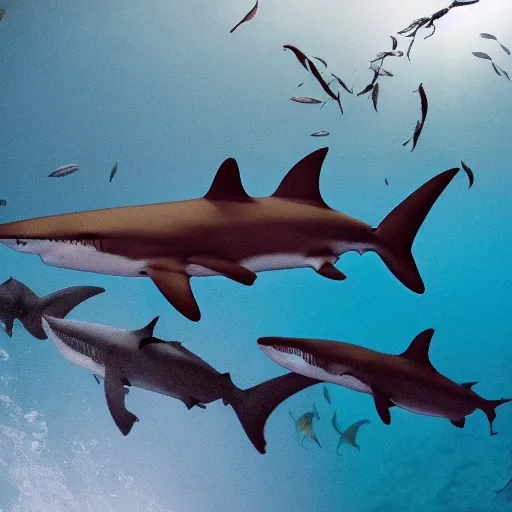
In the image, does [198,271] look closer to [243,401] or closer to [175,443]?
[243,401]

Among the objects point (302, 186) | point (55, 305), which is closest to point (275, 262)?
point (302, 186)

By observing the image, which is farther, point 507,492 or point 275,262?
point 507,492

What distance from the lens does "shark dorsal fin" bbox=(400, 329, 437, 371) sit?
1.70 meters

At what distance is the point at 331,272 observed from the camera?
1449 millimetres

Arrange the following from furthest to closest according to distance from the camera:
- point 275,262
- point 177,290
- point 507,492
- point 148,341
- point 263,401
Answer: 1. point 507,492
2. point 263,401
3. point 148,341
4. point 275,262
5. point 177,290

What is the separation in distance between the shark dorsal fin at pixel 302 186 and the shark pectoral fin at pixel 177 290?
42 centimetres

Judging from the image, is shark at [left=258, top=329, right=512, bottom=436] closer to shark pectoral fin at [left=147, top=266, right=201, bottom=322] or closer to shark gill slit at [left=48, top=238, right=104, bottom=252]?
shark pectoral fin at [left=147, top=266, right=201, bottom=322]

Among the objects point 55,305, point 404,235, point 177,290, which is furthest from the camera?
point 55,305

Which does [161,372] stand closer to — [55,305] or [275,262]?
[55,305]

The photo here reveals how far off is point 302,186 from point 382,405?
67 cm

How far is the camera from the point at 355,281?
13.9ft

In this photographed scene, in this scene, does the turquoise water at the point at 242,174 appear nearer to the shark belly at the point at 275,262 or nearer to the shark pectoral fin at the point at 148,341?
the shark pectoral fin at the point at 148,341

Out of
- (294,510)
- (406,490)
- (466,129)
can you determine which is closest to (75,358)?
(294,510)

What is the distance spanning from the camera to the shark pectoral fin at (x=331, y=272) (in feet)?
4.73
